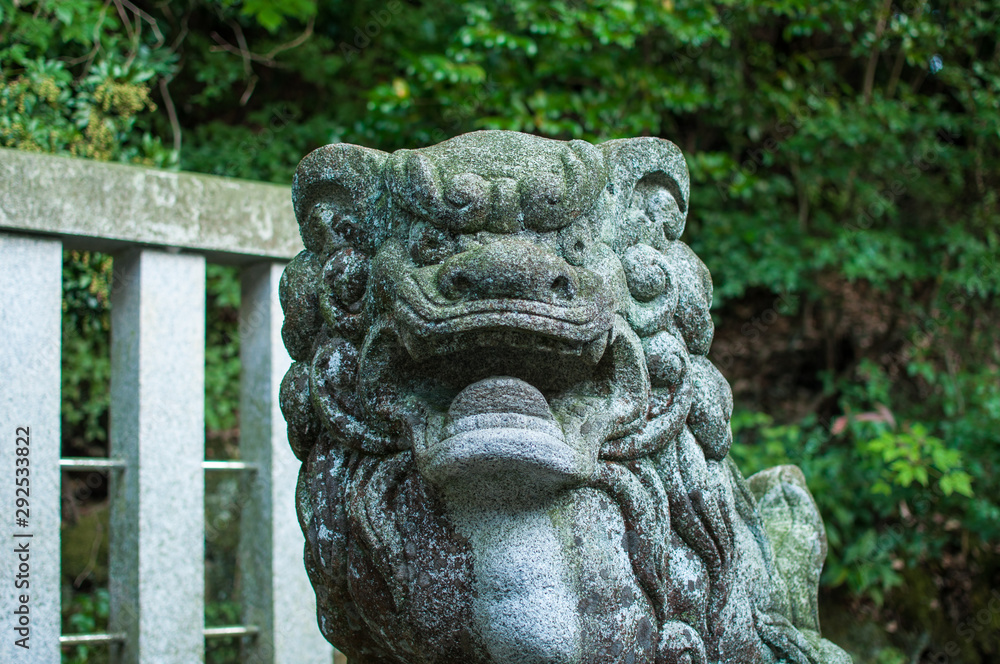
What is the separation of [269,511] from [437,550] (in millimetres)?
1520

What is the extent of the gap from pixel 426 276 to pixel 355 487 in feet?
1.25

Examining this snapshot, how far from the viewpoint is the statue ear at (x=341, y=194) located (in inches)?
65.5

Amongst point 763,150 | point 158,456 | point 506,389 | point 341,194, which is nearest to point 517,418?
point 506,389

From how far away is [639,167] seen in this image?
5.63 feet

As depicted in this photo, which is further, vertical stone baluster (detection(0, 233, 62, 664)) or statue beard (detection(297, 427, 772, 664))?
vertical stone baluster (detection(0, 233, 62, 664))

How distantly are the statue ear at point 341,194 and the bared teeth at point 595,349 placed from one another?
1.45 ft

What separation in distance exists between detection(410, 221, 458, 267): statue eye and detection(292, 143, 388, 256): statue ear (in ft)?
0.51

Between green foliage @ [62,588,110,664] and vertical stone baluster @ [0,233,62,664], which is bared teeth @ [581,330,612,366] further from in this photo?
green foliage @ [62,588,110,664]

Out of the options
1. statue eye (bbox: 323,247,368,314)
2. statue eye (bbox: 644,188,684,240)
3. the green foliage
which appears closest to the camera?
statue eye (bbox: 323,247,368,314)

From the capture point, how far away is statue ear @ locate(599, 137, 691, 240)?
5.57 ft

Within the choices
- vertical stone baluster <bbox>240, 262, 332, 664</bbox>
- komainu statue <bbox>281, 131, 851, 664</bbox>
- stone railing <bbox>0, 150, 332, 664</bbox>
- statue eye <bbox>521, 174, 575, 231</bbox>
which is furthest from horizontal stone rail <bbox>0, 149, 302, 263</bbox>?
statue eye <bbox>521, 174, 575, 231</bbox>

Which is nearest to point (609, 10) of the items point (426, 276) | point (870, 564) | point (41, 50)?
point (41, 50)

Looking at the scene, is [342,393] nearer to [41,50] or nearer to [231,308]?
[41,50]

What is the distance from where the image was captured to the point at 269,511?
2834mm
